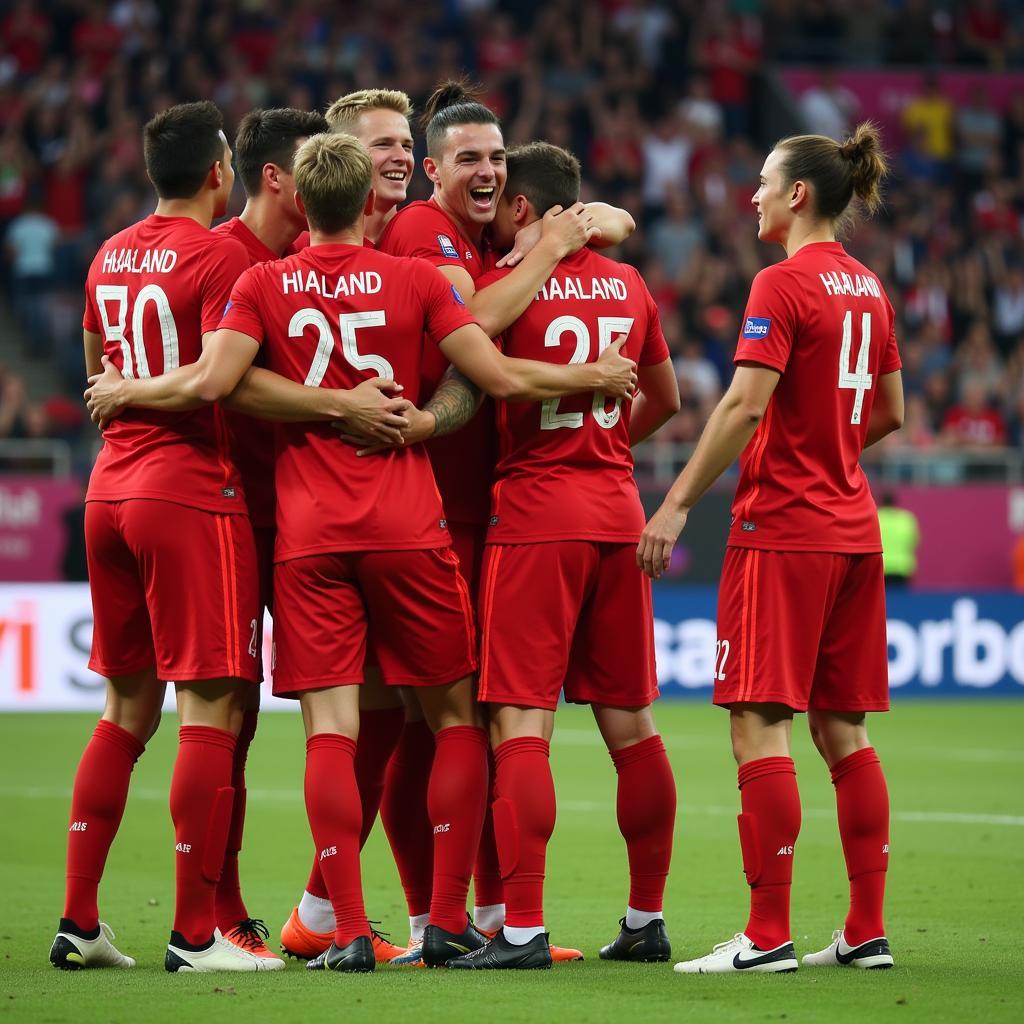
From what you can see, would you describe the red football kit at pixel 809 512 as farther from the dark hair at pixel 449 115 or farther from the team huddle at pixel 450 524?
the dark hair at pixel 449 115

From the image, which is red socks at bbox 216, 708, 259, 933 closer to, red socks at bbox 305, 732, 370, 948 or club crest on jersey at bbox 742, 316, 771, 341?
red socks at bbox 305, 732, 370, 948

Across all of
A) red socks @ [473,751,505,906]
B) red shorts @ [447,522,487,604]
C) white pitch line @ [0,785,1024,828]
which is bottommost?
white pitch line @ [0,785,1024,828]

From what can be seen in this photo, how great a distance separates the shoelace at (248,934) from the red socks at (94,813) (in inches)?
18.9

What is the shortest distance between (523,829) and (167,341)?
1.82 m

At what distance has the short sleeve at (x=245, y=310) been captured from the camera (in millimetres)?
5367

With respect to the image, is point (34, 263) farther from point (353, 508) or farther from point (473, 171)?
point (353, 508)

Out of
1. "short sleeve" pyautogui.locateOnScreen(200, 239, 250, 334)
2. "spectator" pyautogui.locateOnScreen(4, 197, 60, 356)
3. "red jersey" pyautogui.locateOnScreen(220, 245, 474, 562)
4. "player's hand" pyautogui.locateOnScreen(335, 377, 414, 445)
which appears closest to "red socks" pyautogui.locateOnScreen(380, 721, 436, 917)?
"red jersey" pyautogui.locateOnScreen(220, 245, 474, 562)

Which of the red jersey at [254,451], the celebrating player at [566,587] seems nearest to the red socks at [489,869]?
the celebrating player at [566,587]

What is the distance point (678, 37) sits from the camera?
952 inches

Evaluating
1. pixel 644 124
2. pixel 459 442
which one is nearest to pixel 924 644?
pixel 644 124

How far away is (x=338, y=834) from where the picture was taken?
17.3 feet

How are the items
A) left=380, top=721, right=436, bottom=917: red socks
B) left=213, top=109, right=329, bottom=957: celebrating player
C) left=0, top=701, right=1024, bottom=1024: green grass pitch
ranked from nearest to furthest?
left=0, top=701, right=1024, bottom=1024: green grass pitch < left=213, top=109, right=329, bottom=957: celebrating player < left=380, top=721, right=436, bottom=917: red socks

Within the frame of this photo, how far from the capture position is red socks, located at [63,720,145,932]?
5.56 meters

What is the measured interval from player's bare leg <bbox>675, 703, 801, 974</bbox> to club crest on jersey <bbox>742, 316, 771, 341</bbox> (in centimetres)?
110
